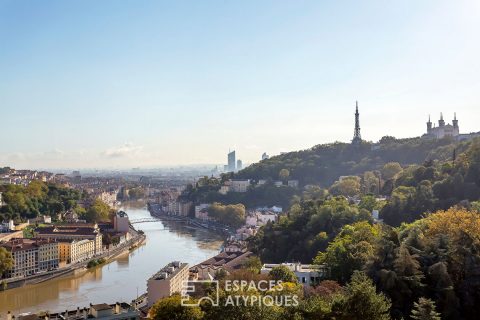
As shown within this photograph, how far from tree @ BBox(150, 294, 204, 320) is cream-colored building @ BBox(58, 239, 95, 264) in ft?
44.5

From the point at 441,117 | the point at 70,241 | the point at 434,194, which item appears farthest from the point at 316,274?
the point at 441,117

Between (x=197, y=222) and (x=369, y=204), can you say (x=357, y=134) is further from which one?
(x=369, y=204)

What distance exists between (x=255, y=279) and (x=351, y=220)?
25.2ft

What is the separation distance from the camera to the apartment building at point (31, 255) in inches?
733

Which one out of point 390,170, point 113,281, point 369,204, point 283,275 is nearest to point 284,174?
point 390,170

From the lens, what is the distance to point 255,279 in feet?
32.7

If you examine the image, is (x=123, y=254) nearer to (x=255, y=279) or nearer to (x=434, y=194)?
(x=434, y=194)

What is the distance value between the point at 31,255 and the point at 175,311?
502 inches

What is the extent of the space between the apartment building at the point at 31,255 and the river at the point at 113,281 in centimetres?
116

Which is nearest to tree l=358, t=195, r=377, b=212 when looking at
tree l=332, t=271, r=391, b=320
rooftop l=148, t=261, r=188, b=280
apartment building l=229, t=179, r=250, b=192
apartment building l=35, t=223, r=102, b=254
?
rooftop l=148, t=261, r=188, b=280

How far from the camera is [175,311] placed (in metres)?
8.33

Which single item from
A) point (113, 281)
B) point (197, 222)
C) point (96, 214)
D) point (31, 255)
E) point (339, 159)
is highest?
point (339, 159)

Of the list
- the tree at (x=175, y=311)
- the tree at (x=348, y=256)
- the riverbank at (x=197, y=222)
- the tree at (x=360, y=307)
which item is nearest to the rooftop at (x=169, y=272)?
the tree at (x=348, y=256)

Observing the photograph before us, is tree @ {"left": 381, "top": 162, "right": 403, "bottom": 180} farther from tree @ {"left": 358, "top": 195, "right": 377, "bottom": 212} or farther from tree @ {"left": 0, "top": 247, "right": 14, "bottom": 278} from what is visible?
tree @ {"left": 0, "top": 247, "right": 14, "bottom": 278}
